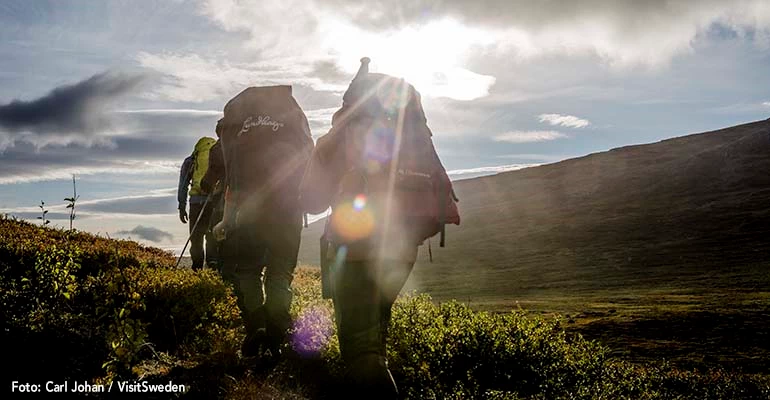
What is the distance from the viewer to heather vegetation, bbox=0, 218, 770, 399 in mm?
5758

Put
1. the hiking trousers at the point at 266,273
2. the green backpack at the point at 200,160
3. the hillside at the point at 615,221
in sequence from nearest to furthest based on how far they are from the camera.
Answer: the hiking trousers at the point at 266,273 → the green backpack at the point at 200,160 → the hillside at the point at 615,221

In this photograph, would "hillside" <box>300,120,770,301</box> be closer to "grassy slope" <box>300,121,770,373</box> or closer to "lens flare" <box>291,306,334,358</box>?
"grassy slope" <box>300,121,770,373</box>

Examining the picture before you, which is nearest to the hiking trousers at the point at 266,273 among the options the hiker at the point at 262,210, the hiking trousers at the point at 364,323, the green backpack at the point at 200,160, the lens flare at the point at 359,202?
the hiker at the point at 262,210

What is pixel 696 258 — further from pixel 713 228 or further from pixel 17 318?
pixel 17 318

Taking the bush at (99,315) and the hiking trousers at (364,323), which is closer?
the hiking trousers at (364,323)

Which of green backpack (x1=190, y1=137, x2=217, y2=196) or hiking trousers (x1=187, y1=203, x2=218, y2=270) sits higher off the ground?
green backpack (x1=190, y1=137, x2=217, y2=196)

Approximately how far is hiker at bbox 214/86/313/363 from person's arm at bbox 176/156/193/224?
6225mm

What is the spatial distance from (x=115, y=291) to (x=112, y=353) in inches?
103

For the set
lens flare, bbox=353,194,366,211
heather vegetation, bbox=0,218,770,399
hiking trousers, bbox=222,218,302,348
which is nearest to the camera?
lens flare, bbox=353,194,366,211

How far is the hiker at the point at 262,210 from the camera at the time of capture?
274 inches

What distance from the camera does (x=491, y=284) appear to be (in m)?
78.4

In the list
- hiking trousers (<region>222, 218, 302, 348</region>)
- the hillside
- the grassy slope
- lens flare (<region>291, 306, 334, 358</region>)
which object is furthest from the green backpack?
the hillside

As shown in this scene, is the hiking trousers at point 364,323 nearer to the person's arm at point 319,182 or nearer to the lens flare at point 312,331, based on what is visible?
the person's arm at point 319,182

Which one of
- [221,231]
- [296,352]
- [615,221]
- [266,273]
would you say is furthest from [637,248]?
[221,231]
